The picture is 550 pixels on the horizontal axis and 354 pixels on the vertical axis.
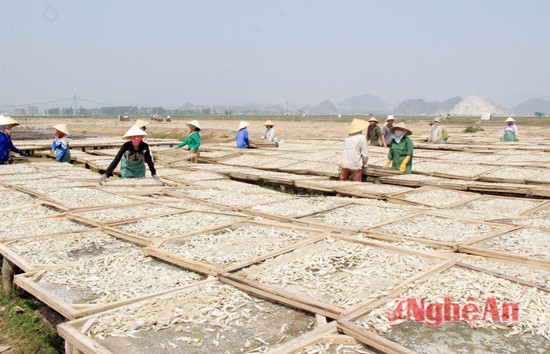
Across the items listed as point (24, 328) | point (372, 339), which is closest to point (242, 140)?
point (24, 328)

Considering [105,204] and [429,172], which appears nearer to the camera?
[105,204]

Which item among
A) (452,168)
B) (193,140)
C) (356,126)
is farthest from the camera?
(193,140)

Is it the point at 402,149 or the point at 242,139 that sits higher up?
the point at 402,149

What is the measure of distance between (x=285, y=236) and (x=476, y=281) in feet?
5.66

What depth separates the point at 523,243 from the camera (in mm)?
4082

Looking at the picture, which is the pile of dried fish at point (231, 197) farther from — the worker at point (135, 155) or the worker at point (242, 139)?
the worker at point (242, 139)

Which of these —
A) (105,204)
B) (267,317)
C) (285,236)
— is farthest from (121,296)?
(105,204)

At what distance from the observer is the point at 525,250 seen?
3.88 metres

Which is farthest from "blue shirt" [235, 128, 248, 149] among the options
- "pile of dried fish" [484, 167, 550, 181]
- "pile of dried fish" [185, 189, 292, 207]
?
"pile of dried fish" [484, 167, 550, 181]

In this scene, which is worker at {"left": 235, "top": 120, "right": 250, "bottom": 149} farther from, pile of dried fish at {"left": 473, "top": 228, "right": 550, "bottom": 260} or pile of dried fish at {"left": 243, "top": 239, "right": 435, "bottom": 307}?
pile of dried fish at {"left": 243, "top": 239, "right": 435, "bottom": 307}

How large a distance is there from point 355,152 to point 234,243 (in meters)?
4.78

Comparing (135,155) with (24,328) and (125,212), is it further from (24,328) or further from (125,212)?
(24,328)

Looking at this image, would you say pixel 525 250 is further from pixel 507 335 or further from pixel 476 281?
pixel 507 335

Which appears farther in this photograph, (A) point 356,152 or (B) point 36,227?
(A) point 356,152
